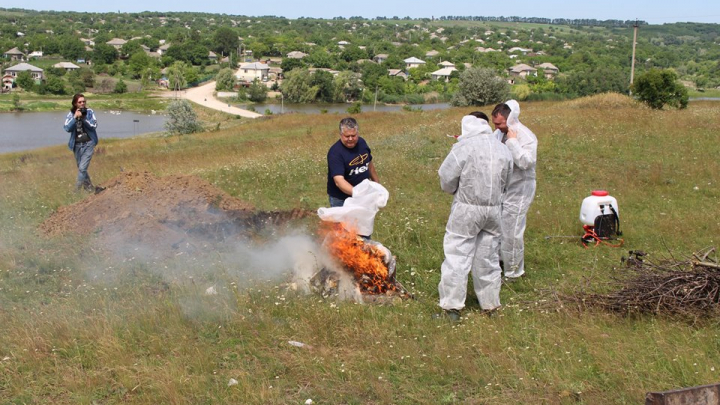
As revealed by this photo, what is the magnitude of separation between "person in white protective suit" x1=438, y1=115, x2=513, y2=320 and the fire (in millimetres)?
678

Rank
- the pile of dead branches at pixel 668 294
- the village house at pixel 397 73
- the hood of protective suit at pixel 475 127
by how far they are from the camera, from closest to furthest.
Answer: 1. the pile of dead branches at pixel 668 294
2. the hood of protective suit at pixel 475 127
3. the village house at pixel 397 73

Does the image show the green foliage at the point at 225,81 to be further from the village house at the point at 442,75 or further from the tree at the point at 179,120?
the tree at the point at 179,120

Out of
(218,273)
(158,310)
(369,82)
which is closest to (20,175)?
(218,273)

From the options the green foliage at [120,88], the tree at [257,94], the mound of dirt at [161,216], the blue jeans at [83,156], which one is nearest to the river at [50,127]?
the green foliage at [120,88]

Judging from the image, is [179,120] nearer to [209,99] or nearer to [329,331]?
[329,331]

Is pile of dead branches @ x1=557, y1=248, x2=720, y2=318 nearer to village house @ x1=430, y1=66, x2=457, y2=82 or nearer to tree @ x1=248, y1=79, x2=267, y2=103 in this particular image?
tree @ x1=248, y1=79, x2=267, y2=103

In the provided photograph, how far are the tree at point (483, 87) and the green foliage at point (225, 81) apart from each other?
58088 mm

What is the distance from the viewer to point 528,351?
15.9ft

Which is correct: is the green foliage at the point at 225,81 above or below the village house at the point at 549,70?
below

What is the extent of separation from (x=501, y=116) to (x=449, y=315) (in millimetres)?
2327

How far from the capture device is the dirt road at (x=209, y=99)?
68125mm

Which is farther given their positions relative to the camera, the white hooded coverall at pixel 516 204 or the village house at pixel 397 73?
the village house at pixel 397 73

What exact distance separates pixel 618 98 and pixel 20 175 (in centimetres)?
1979

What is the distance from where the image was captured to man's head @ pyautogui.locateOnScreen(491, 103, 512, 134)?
694cm
